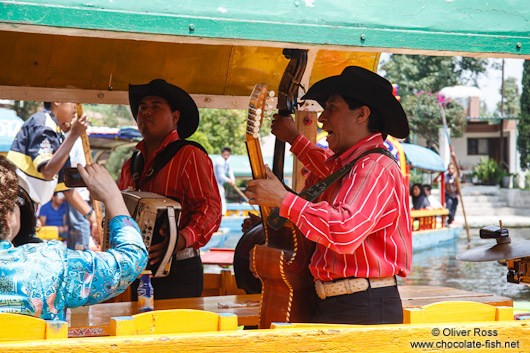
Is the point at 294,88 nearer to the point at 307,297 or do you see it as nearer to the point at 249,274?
the point at 307,297

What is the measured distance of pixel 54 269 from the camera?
94.0 inches

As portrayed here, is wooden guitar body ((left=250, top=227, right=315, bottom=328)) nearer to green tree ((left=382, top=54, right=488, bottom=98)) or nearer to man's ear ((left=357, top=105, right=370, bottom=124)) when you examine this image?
man's ear ((left=357, top=105, right=370, bottom=124))

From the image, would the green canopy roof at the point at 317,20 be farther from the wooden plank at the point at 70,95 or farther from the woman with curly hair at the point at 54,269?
the wooden plank at the point at 70,95

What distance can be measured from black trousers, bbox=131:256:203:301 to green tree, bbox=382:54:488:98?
37868 millimetres

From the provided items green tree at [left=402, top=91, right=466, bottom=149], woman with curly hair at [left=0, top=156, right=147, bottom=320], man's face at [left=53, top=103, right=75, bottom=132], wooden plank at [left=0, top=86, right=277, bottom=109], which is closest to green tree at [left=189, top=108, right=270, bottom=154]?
green tree at [left=402, top=91, right=466, bottom=149]

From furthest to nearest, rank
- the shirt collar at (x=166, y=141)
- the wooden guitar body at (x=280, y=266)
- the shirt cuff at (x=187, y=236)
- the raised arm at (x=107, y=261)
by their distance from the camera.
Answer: the shirt collar at (x=166, y=141) < the shirt cuff at (x=187, y=236) < the wooden guitar body at (x=280, y=266) < the raised arm at (x=107, y=261)

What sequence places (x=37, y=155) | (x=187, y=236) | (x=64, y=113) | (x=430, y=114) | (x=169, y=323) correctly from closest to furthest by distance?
1. (x=169, y=323)
2. (x=187, y=236)
3. (x=37, y=155)
4. (x=64, y=113)
5. (x=430, y=114)

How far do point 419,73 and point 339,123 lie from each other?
→ 4037 cm

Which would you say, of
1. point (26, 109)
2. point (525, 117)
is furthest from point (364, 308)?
point (525, 117)

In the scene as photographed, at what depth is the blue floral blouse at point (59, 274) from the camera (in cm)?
237

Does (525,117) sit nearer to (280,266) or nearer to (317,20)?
(280,266)

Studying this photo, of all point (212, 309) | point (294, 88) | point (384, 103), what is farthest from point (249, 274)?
point (384, 103)

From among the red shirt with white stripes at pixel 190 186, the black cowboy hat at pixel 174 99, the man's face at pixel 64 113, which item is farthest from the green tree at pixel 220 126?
the red shirt with white stripes at pixel 190 186

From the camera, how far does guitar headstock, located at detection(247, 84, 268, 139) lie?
3.33 m
